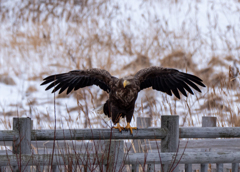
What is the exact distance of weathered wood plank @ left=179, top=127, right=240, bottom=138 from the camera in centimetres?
247

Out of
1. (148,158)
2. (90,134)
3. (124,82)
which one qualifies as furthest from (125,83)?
(148,158)

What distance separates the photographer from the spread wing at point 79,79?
3.14 m

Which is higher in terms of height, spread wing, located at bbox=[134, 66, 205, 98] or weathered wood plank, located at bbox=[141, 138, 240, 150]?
spread wing, located at bbox=[134, 66, 205, 98]

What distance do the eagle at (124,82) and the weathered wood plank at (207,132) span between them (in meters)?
0.46

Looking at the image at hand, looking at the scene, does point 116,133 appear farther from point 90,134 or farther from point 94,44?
point 94,44

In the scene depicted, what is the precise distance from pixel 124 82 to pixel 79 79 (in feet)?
2.56

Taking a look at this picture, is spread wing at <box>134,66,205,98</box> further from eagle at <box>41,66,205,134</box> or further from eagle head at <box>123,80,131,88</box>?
eagle head at <box>123,80,131,88</box>

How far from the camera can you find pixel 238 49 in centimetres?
940

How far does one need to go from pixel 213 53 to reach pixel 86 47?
3936 millimetres

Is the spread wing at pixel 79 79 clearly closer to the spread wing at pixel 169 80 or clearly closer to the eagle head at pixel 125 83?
the eagle head at pixel 125 83

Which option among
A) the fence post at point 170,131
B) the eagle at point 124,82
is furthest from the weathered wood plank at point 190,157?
the eagle at point 124,82

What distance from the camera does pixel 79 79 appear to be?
3.42 metres

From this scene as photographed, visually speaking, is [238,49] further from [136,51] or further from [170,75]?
[170,75]

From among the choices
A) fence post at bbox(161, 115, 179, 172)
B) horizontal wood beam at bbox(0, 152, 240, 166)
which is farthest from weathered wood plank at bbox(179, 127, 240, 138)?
horizontal wood beam at bbox(0, 152, 240, 166)
